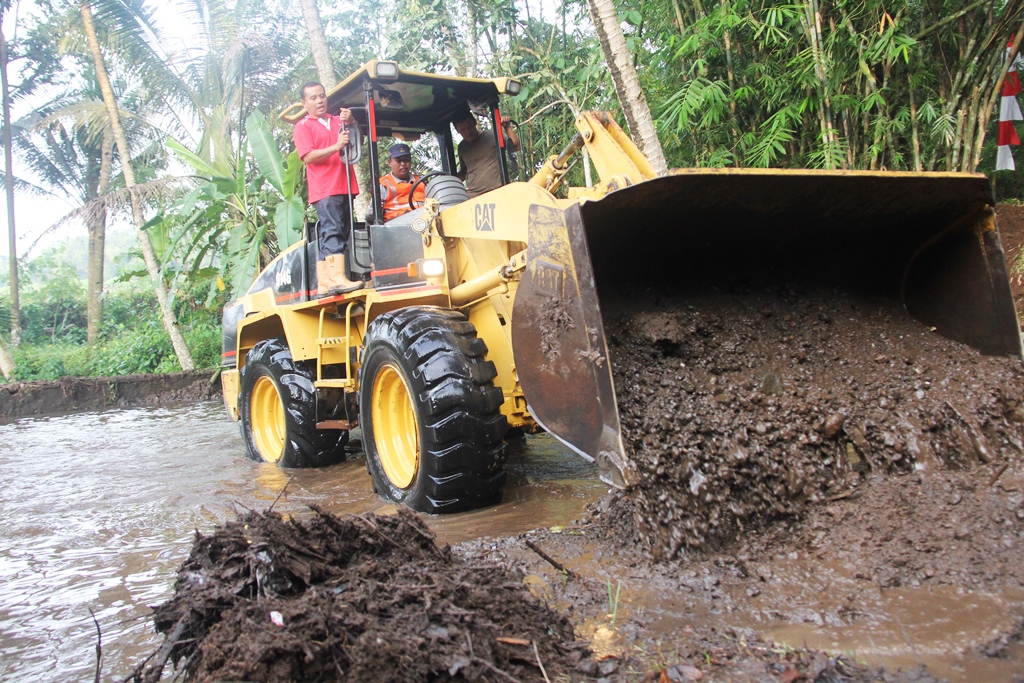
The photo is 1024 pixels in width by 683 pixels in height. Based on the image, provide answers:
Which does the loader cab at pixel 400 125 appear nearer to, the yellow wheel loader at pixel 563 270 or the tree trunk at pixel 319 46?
the yellow wheel loader at pixel 563 270

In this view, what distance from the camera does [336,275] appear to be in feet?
16.5

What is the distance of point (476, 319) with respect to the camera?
173 inches

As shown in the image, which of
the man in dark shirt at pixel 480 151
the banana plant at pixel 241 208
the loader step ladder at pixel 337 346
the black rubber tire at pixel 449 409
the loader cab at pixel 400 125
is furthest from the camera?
the banana plant at pixel 241 208

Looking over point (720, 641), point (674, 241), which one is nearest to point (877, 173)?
point (674, 241)

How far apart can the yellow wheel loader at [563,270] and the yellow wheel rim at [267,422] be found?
1.52m

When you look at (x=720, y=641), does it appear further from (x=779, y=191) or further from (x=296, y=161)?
(x=296, y=161)

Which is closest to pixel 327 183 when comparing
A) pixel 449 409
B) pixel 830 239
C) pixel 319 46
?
pixel 449 409

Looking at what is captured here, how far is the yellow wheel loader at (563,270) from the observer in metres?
3.21

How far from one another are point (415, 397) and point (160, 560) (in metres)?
1.45

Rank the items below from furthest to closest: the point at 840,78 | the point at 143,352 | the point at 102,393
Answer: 1. the point at 143,352
2. the point at 102,393
3. the point at 840,78

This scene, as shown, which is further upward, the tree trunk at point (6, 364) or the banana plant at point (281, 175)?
the banana plant at point (281, 175)

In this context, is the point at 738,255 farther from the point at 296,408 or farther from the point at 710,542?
the point at 296,408

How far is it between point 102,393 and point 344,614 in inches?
487

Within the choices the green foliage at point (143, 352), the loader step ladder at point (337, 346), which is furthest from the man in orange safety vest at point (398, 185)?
the green foliage at point (143, 352)
